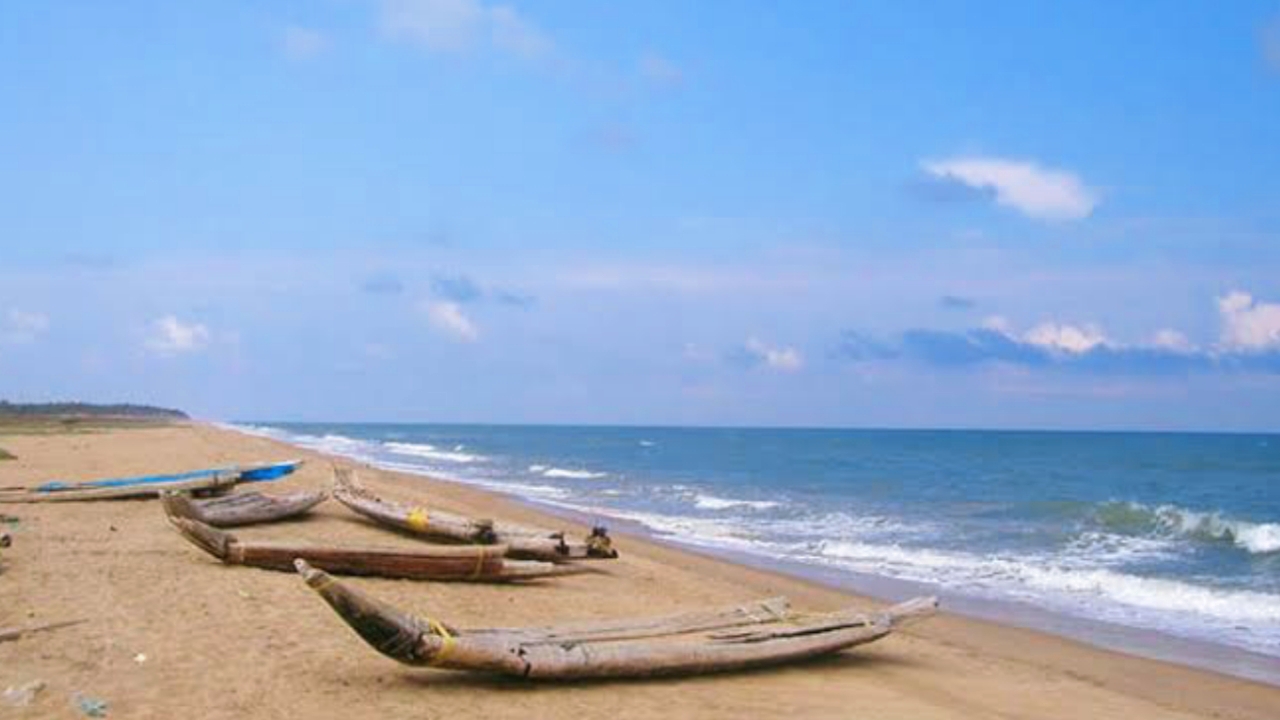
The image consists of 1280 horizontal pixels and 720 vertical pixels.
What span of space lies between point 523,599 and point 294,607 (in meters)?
2.73

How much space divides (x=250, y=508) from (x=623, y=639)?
8.73 meters

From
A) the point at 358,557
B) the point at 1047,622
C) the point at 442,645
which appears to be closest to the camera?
the point at 442,645

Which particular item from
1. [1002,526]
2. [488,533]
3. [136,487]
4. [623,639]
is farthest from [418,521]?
[1002,526]

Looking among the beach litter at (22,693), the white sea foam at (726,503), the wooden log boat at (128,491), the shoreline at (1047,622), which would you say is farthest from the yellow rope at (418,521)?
the white sea foam at (726,503)

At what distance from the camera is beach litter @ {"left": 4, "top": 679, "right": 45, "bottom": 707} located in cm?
744

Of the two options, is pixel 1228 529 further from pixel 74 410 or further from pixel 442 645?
pixel 74 410

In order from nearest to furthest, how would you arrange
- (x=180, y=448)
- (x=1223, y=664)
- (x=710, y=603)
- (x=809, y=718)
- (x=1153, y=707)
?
(x=809, y=718) → (x=1153, y=707) → (x=1223, y=664) → (x=710, y=603) → (x=180, y=448)

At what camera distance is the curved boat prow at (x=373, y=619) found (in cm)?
758

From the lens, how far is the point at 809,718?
8438 mm

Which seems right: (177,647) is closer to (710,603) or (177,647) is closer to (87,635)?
(87,635)

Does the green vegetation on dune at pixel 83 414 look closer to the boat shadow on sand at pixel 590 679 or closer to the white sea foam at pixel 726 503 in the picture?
the white sea foam at pixel 726 503

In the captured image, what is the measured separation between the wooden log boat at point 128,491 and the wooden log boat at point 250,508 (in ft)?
6.09

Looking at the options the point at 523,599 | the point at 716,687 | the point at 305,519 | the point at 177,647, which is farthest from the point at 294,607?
the point at 305,519

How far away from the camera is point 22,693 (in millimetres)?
7566
